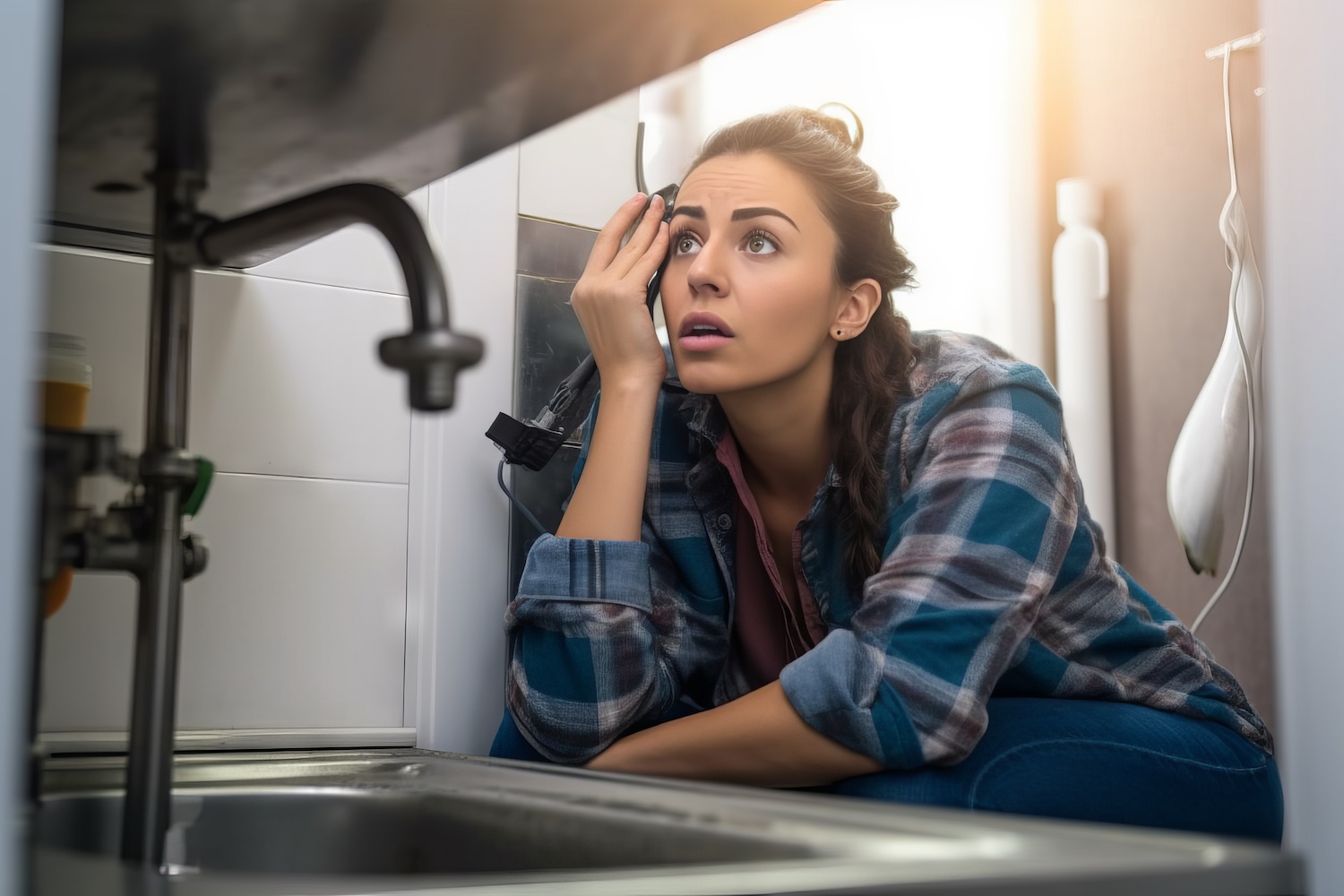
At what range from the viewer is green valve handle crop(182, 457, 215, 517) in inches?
22.4

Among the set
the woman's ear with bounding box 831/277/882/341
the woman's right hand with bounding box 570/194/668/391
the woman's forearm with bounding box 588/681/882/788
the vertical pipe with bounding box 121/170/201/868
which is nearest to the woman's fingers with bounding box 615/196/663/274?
the woman's right hand with bounding box 570/194/668/391

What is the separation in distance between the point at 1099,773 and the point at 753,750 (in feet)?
0.95

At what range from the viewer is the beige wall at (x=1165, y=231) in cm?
237

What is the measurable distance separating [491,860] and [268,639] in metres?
0.52

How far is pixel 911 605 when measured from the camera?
1019mm

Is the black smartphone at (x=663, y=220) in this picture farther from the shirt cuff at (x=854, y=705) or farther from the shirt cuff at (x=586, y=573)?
the shirt cuff at (x=854, y=705)

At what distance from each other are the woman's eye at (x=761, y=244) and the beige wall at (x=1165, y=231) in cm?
140

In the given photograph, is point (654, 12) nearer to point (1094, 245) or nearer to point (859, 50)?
point (859, 50)

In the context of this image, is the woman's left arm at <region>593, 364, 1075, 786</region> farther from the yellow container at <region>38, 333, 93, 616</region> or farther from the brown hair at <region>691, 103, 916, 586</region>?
the yellow container at <region>38, 333, 93, 616</region>

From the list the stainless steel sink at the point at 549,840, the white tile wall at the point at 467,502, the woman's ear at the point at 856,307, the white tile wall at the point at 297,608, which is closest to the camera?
the stainless steel sink at the point at 549,840

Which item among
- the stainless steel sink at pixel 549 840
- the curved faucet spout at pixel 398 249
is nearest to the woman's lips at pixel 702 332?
the stainless steel sink at pixel 549 840

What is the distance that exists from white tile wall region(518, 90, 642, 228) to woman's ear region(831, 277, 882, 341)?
0.92 ft

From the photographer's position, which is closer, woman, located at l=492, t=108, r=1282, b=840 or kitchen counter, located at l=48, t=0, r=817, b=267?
kitchen counter, located at l=48, t=0, r=817, b=267

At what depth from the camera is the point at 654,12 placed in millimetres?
587
